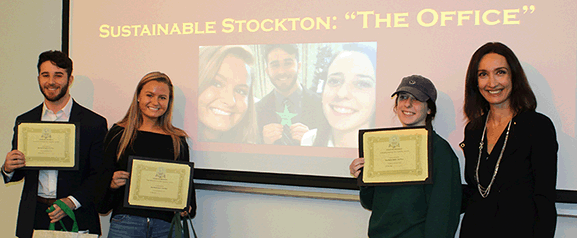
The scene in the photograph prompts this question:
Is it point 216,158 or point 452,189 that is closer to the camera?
point 452,189

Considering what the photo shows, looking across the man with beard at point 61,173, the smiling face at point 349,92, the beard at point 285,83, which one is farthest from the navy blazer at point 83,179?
the smiling face at point 349,92

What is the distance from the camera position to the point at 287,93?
8.43ft

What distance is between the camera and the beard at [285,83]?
8.39 ft

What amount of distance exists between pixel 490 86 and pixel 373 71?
0.73 metres

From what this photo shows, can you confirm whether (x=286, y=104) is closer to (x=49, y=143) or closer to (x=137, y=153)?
(x=137, y=153)

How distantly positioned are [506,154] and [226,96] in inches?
66.3

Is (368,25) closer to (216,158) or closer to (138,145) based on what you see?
(216,158)

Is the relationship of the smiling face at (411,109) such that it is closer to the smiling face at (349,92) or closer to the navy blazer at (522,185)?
the navy blazer at (522,185)

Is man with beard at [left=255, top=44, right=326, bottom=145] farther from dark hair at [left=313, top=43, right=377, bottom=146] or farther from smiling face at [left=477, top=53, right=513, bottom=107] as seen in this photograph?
smiling face at [left=477, top=53, right=513, bottom=107]

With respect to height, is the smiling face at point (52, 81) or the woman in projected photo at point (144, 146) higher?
the smiling face at point (52, 81)

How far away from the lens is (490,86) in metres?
1.82

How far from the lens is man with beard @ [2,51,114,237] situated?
7.68ft

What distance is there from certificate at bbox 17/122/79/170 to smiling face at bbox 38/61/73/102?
19cm

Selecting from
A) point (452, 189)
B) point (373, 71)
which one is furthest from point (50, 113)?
point (452, 189)
